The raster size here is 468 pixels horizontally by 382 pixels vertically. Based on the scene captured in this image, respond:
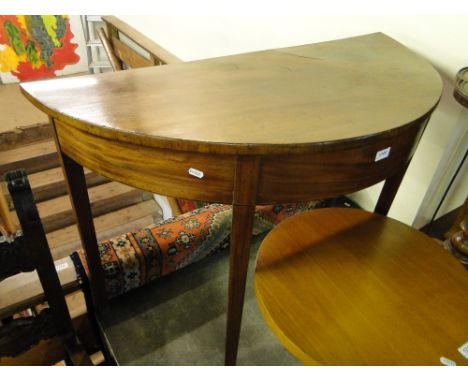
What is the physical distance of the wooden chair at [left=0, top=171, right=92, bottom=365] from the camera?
0.74 meters

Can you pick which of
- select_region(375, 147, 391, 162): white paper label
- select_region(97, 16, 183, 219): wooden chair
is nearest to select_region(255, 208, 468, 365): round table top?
select_region(375, 147, 391, 162): white paper label

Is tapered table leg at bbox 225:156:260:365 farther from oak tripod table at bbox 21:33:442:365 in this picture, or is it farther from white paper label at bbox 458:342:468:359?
white paper label at bbox 458:342:468:359

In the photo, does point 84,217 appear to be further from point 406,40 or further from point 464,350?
point 406,40

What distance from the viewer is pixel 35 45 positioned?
378 centimetres

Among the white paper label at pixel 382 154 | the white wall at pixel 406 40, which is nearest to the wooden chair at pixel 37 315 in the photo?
the white paper label at pixel 382 154

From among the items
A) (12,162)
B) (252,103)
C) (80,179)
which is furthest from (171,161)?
(12,162)

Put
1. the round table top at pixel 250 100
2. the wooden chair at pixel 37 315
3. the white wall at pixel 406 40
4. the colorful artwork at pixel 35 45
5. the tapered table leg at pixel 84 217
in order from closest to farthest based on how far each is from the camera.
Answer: the round table top at pixel 250 100
the wooden chair at pixel 37 315
the tapered table leg at pixel 84 217
the white wall at pixel 406 40
the colorful artwork at pixel 35 45

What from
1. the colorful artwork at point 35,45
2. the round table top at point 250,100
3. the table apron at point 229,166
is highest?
the round table top at point 250,100

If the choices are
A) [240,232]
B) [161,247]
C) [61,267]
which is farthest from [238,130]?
[61,267]

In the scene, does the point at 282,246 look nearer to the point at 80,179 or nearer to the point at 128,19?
the point at 80,179

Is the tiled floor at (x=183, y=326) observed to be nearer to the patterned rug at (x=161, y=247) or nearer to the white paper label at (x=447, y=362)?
the patterned rug at (x=161, y=247)

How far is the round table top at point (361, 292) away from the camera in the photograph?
68cm

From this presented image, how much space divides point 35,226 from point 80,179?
150 millimetres

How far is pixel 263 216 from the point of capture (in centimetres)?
142
